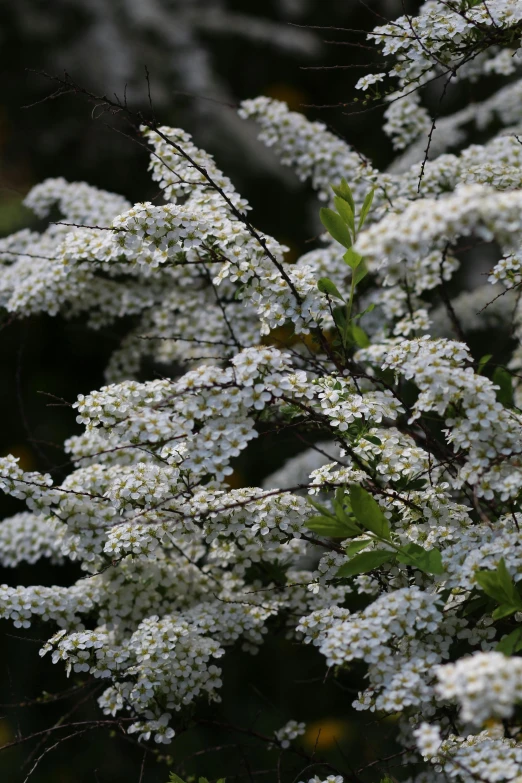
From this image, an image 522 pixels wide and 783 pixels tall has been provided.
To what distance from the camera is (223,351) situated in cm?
272

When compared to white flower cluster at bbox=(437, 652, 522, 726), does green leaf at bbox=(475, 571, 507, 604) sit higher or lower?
higher

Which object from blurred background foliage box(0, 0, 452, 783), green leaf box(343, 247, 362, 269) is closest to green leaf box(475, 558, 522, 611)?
green leaf box(343, 247, 362, 269)

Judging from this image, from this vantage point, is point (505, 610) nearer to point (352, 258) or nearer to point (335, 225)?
point (352, 258)

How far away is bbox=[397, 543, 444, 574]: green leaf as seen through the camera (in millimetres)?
1609

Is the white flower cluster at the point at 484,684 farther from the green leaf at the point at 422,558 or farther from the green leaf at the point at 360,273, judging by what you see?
the green leaf at the point at 360,273

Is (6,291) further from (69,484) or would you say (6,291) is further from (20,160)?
(20,160)

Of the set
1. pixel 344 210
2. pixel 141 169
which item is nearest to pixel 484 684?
pixel 344 210

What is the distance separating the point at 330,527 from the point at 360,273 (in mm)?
676

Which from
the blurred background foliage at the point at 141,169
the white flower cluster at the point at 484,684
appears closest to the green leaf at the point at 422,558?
the white flower cluster at the point at 484,684

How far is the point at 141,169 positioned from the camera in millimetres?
4141

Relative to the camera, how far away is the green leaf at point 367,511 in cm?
164

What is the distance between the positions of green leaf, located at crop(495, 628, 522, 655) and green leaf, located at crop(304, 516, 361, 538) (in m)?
0.34

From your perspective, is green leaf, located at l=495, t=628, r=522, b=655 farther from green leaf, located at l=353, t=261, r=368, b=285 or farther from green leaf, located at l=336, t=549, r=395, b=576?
green leaf, located at l=353, t=261, r=368, b=285

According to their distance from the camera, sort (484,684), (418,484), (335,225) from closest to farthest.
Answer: (484,684), (335,225), (418,484)
